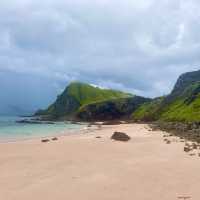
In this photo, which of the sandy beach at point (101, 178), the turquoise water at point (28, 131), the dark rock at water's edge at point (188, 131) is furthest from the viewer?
the turquoise water at point (28, 131)

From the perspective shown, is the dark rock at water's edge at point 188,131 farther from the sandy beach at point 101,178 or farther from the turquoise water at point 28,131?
the turquoise water at point 28,131

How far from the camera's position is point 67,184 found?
17.4 meters

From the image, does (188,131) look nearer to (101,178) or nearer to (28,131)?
(28,131)

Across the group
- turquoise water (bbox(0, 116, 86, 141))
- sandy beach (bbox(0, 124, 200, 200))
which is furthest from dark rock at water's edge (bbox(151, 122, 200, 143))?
turquoise water (bbox(0, 116, 86, 141))

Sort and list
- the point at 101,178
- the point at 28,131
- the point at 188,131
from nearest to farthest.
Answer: the point at 101,178, the point at 188,131, the point at 28,131

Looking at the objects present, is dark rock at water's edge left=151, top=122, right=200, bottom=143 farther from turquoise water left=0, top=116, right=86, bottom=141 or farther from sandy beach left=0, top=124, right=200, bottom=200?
turquoise water left=0, top=116, right=86, bottom=141

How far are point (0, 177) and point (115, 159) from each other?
976 cm

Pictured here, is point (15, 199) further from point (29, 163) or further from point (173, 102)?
point (173, 102)

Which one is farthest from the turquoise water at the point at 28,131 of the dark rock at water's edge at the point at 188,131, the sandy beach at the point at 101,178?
the sandy beach at the point at 101,178

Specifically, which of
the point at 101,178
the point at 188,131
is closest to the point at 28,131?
the point at 188,131

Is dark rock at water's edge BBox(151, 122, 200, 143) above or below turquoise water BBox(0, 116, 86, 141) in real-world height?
above

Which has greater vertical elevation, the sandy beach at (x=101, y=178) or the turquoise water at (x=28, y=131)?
the turquoise water at (x=28, y=131)

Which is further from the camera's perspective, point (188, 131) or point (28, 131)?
point (28, 131)

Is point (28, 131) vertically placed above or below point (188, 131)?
below
